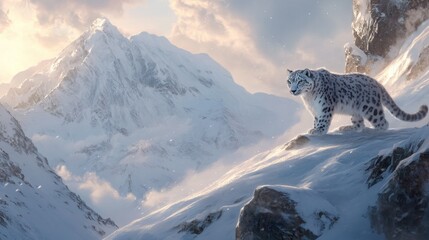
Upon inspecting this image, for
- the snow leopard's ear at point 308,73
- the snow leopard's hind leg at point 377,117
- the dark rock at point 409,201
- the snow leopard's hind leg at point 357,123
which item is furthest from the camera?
the snow leopard's hind leg at point 357,123

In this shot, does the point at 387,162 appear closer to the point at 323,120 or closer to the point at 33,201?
the point at 323,120

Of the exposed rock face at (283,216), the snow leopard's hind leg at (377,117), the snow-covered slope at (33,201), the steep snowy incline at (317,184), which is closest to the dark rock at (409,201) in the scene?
the steep snowy incline at (317,184)

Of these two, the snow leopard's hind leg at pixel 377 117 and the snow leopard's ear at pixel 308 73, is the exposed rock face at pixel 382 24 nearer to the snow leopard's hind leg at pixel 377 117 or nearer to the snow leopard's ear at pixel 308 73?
the snow leopard's hind leg at pixel 377 117

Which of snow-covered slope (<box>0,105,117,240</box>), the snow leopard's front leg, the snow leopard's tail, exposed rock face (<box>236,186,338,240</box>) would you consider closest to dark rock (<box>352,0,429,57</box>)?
→ the snow leopard's tail

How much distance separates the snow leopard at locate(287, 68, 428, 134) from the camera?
20375mm

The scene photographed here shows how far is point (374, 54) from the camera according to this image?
163ft

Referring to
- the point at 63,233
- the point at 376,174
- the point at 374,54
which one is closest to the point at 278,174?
the point at 376,174

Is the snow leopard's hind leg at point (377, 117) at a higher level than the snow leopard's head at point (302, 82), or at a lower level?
lower

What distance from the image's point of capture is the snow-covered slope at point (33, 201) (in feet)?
395

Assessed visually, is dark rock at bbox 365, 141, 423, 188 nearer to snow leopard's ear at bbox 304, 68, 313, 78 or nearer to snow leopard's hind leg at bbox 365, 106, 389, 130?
snow leopard's ear at bbox 304, 68, 313, 78

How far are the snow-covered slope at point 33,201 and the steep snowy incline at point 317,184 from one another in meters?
96.8

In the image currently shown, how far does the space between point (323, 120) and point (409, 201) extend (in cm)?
842

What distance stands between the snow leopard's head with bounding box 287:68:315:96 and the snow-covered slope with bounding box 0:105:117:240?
97743 millimetres

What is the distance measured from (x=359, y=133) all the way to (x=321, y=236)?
783cm
